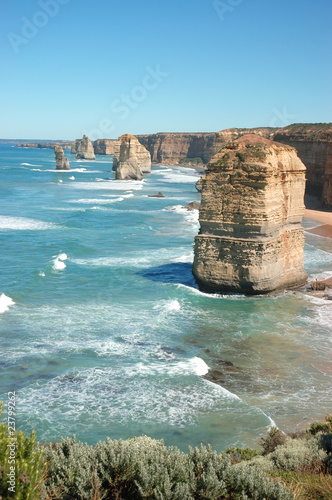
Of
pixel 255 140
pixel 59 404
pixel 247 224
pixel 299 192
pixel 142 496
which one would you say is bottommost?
pixel 59 404

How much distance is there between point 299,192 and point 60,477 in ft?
64.1

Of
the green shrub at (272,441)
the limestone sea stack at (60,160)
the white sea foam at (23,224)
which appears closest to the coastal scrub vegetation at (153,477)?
the green shrub at (272,441)

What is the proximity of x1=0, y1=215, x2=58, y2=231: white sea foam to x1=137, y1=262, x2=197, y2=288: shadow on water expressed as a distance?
1671 centimetres

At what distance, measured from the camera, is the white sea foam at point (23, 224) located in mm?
39938

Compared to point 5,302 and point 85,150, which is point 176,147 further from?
point 5,302

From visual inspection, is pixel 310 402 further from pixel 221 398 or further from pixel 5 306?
pixel 5 306

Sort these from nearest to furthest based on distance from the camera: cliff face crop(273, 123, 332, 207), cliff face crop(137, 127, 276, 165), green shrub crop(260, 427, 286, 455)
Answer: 1. green shrub crop(260, 427, 286, 455)
2. cliff face crop(273, 123, 332, 207)
3. cliff face crop(137, 127, 276, 165)

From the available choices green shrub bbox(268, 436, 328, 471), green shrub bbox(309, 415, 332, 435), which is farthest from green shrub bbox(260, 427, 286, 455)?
green shrub bbox(309, 415, 332, 435)

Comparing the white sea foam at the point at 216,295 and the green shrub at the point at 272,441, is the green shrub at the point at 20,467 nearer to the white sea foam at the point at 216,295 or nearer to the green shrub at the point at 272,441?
the green shrub at the point at 272,441

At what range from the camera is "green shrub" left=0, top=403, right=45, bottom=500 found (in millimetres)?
5042

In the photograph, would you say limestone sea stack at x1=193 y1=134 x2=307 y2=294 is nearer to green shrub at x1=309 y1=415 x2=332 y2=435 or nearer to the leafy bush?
green shrub at x1=309 y1=415 x2=332 y2=435

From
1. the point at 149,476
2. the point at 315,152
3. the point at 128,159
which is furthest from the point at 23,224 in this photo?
the point at 128,159

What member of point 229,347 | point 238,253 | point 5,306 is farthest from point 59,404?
point 238,253

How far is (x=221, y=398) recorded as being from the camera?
13125mm
